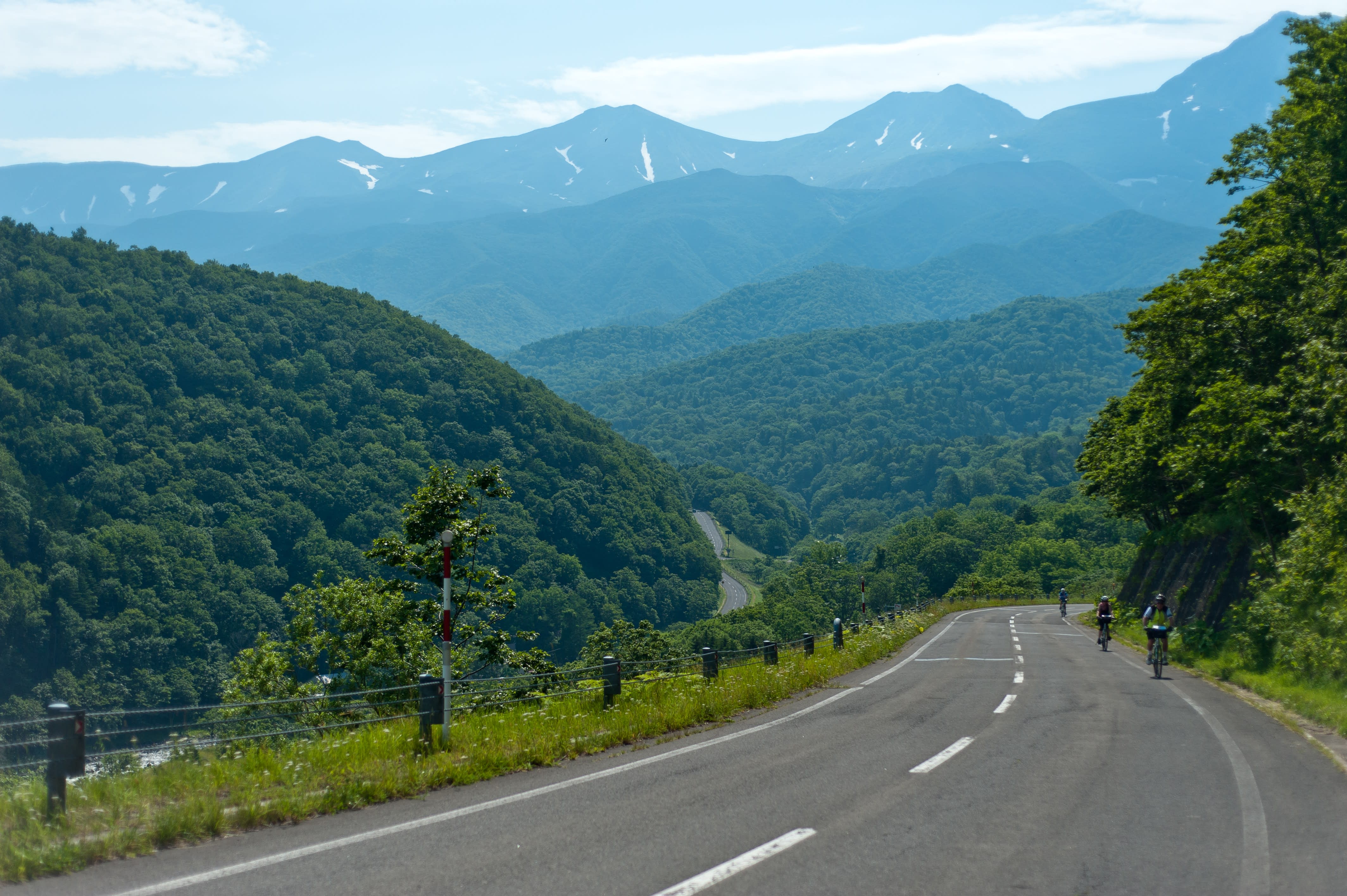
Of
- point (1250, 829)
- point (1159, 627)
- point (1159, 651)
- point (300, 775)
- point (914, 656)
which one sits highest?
point (1250, 829)

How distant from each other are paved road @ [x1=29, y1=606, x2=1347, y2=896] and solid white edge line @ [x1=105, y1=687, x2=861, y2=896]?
0.03 metres

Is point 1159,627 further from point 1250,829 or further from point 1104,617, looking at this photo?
point 1250,829

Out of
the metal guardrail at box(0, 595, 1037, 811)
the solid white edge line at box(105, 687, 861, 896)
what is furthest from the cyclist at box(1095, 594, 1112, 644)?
the solid white edge line at box(105, 687, 861, 896)

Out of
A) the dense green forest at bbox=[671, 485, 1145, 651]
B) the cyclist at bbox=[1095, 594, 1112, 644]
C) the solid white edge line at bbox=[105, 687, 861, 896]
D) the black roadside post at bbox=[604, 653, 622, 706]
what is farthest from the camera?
the dense green forest at bbox=[671, 485, 1145, 651]

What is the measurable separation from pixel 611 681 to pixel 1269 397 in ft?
51.3

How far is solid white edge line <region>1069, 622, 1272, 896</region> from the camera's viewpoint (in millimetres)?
5795

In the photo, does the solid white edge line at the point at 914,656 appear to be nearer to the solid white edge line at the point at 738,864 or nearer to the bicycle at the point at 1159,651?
the bicycle at the point at 1159,651

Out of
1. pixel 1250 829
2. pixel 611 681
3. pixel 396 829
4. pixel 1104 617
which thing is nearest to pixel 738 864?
pixel 396 829

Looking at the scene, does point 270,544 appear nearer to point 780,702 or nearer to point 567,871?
point 780,702

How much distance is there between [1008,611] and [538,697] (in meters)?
51.7

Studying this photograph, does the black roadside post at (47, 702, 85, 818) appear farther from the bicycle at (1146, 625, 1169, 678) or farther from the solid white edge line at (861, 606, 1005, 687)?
the bicycle at (1146, 625, 1169, 678)

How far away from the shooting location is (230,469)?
377 ft

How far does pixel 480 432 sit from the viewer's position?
144500mm

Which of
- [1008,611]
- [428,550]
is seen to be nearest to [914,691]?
[428,550]
